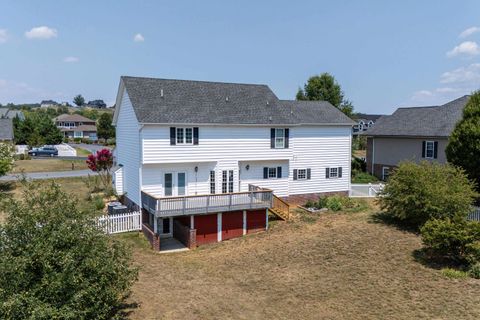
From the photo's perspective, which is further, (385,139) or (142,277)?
(385,139)

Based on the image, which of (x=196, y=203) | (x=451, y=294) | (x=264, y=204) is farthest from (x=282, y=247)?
(x=451, y=294)

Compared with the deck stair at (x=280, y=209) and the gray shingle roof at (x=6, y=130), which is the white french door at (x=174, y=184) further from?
the gray shingle roof at (x=6, y=130)

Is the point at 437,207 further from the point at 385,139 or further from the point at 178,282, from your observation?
the point at 385,139

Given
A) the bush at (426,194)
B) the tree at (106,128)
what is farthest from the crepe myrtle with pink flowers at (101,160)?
→ the tree at (106,128)

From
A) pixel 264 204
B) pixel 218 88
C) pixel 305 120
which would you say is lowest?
pixel 264 204

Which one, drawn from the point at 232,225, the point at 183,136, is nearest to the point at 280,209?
the point at 232,225

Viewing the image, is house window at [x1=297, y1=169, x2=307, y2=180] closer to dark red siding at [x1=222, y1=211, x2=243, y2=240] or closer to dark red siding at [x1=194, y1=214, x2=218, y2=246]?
dark red siding at [x1=222, y1=211, x2=243, y2=240]

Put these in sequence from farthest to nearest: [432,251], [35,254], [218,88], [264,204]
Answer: [218,88] → [264,204] → [432,251] → [35,254]
